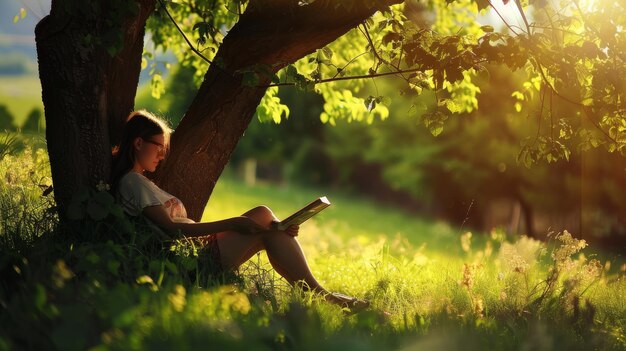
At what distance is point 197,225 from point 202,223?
38 millimetres

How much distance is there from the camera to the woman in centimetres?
561

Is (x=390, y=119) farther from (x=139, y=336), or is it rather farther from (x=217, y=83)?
(x=139, y=336)

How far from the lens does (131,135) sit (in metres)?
5.92

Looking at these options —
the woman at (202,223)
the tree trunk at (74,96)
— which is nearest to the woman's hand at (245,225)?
the woman at (202,223)

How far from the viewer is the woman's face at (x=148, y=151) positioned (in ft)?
19.3

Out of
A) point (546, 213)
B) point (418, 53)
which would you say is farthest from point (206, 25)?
point (546, 213)

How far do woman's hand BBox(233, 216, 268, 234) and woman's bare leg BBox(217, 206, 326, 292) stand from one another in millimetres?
82

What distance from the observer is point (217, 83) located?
20.7 feet

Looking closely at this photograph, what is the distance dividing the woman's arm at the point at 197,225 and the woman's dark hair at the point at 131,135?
1.38 ft

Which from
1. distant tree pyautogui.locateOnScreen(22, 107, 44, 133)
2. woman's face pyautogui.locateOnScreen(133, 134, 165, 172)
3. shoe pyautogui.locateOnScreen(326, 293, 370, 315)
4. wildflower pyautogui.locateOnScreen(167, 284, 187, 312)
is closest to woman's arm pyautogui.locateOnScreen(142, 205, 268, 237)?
woman's face pyautogui.locateOnScreen(133, 134, 165, 172)

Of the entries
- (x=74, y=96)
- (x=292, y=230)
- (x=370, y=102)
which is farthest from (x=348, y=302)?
(x=74, y=96)

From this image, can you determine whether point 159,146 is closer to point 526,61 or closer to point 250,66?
point 250,66

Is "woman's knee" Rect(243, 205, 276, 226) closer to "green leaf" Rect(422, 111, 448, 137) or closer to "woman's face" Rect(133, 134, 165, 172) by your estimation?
"woman's face" Rect(133, 134, 165, 172)

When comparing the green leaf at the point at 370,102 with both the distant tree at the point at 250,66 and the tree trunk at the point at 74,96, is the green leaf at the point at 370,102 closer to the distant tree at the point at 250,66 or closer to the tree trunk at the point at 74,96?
the distant tree at the point at 250,66
